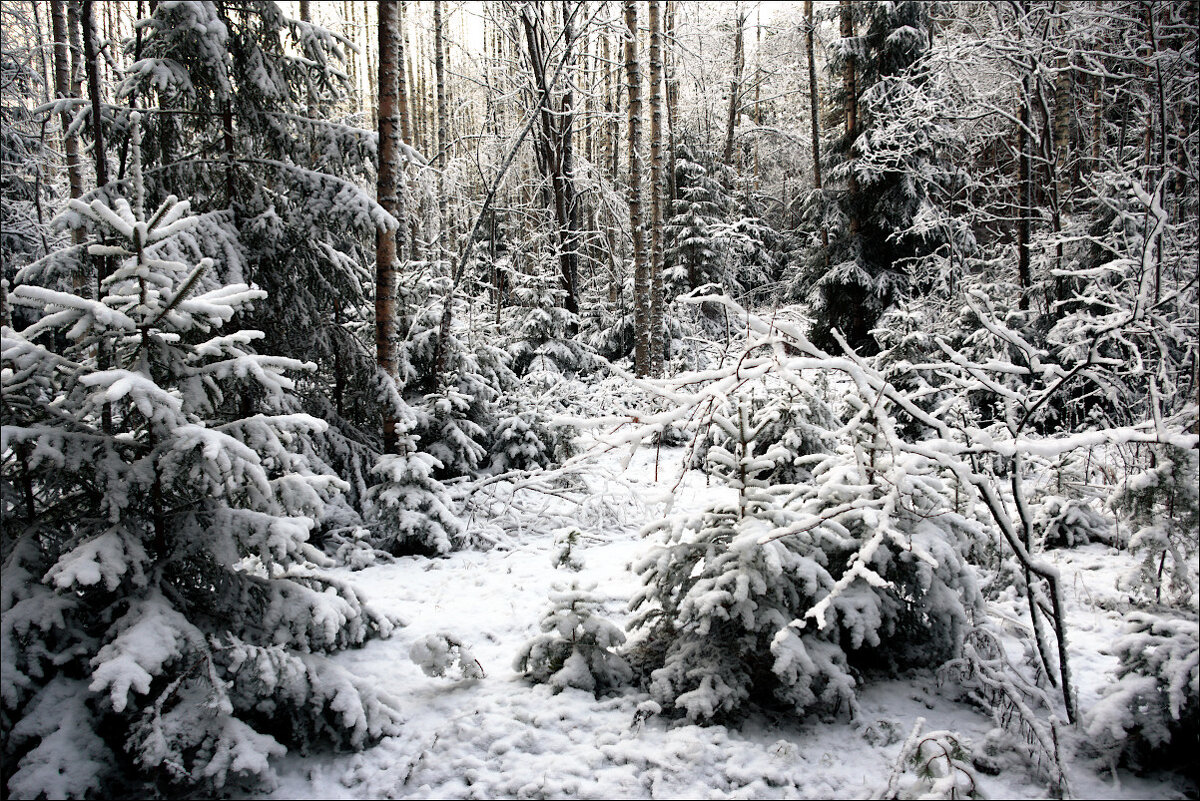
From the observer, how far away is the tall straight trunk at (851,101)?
14.5 m

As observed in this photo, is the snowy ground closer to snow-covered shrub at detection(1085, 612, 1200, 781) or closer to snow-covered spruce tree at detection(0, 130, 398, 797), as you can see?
snow-covered shrub at detection(1085, 612, 1200, 781)

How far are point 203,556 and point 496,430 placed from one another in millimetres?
5084

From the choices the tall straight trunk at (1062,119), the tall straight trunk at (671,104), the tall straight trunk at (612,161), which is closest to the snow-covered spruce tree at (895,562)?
the tall straight trunk at (1062,119)

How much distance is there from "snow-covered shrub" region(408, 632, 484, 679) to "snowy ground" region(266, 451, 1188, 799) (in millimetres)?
146

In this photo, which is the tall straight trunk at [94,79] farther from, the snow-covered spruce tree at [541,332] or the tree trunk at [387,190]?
the snow-covered spruce tree at [541,332]

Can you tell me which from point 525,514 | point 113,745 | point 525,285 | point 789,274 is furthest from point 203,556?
point 789,274

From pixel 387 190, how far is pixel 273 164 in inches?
44.5

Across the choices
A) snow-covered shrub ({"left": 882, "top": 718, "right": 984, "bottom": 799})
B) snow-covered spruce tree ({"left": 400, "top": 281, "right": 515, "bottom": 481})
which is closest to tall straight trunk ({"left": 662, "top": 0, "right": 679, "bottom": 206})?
snow-covered spruce tree ({"left": 400, "top": 281, "right": 515, "bottom": 481})

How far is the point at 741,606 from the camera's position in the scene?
3.33m

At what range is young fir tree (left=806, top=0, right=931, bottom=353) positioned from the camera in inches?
543

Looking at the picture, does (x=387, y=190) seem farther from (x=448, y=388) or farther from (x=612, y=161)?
(x=612, y=161)

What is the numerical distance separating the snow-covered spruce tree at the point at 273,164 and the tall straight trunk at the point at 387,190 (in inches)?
6.7

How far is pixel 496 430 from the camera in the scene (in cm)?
820

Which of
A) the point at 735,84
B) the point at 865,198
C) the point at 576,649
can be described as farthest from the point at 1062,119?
the point at 576,649
